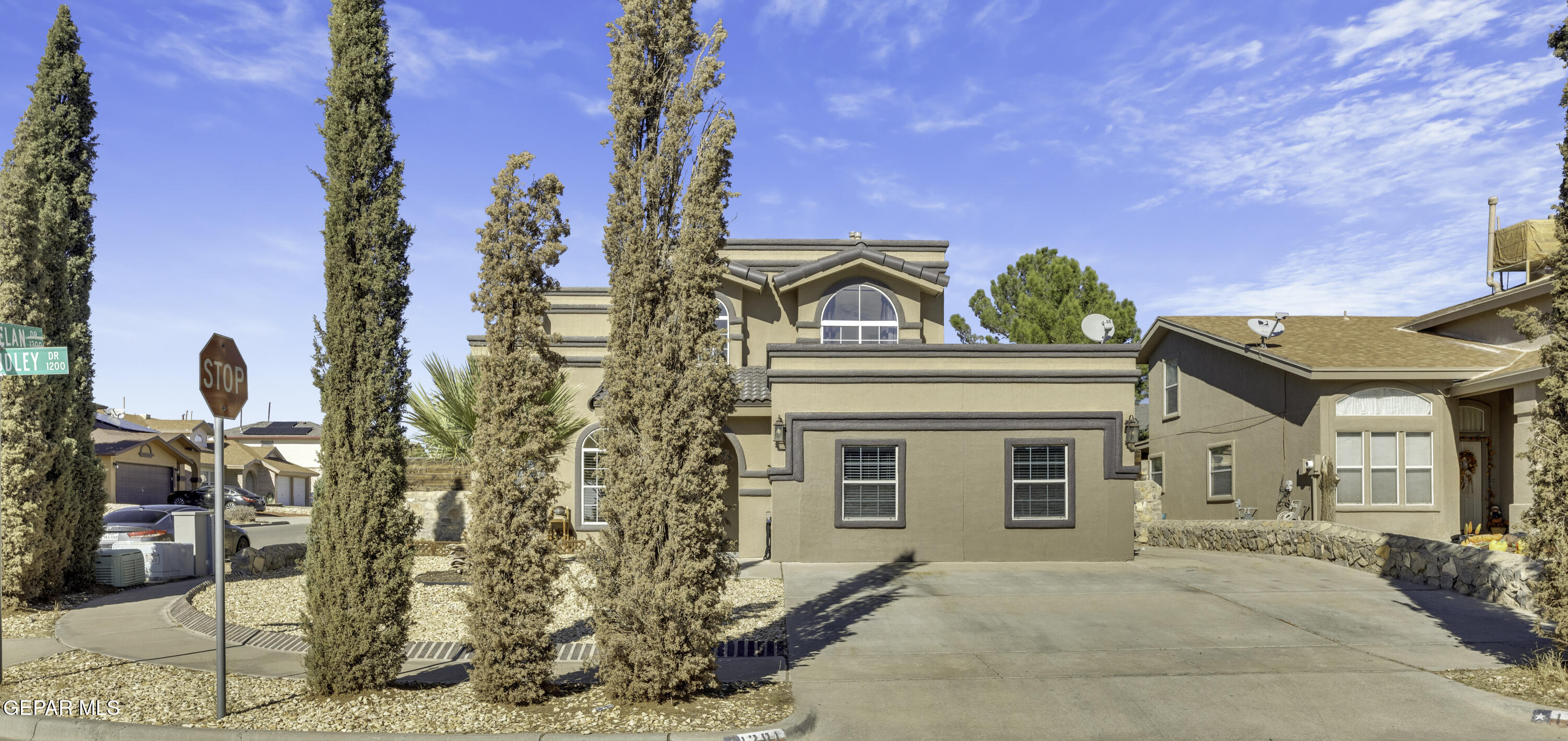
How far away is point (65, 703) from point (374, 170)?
15.7 feet

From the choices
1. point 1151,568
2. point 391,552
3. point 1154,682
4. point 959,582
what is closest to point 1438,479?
point 1151,568

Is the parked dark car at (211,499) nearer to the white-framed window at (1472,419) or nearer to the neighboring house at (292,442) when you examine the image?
the neighboring house at (292,442)

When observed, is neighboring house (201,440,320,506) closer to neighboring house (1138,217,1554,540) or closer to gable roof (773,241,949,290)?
gable roof (773,241,949,290)

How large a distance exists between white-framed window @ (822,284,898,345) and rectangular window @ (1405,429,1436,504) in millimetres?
10098

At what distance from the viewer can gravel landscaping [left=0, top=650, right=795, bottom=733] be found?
6.93 m

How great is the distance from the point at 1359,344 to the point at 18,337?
70.2 ft

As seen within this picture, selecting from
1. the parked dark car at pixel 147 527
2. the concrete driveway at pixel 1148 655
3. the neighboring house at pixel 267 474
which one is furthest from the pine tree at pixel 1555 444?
the neighboring house at pixel 267 474

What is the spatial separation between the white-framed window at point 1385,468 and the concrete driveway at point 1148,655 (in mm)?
4320

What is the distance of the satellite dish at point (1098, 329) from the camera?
743 inches

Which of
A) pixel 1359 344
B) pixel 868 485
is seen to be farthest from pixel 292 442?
pixel 1359 344

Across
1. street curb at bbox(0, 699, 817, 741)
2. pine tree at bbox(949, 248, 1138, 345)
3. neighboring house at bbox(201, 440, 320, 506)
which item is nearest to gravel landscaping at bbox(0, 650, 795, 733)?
street curb at bbox(0, 699, 817, 741)

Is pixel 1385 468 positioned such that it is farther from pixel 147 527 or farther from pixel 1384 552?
pixel 147 527

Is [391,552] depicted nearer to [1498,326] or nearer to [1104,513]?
[1104,513]

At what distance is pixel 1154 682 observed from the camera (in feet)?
27.7
